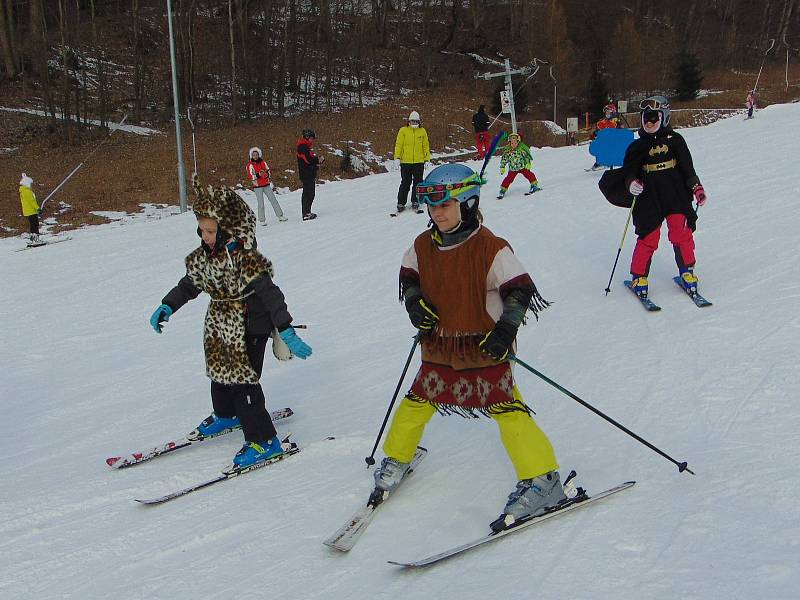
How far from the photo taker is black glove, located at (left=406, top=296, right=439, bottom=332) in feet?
10.5

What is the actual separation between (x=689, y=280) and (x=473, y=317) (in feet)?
12.4

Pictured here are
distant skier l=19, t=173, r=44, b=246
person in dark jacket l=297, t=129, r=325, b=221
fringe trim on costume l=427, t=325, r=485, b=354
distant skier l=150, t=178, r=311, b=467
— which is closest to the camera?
fringe trim on costume l=427, t=325, r=485, b=354

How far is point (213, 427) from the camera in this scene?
450cm

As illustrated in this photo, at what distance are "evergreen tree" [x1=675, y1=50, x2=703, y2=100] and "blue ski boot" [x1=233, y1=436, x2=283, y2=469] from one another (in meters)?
39.2

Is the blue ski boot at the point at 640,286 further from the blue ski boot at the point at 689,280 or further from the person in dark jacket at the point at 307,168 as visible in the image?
the person in dark jacket at the point at 307,168

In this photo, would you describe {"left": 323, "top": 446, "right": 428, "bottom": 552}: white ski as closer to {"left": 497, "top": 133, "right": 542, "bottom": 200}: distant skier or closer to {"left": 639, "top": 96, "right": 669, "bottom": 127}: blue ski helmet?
{"left": 639, "top": 96, "right": 669, "bottom": 127}: blue ski helmet

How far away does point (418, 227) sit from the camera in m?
10.7

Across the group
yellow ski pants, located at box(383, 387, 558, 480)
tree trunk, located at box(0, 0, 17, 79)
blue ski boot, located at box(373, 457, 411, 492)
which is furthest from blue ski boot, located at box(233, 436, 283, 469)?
tree trunk, located at box(0, 0, 17, 79)

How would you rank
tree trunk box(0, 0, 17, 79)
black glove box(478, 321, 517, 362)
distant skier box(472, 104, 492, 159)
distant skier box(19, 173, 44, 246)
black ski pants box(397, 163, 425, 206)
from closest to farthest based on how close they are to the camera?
black glove box(478, 321, 517, 362)
black ski pants box(397, 163, 425, 206)
distant skier box(19, 173, 44, 246)
distant skier box(472, 104, 492, 159)
tree trunk box(0, 0, 17, 79)

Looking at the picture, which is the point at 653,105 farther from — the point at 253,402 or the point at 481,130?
the point at 481,130

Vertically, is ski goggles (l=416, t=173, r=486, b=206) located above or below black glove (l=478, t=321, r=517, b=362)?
above

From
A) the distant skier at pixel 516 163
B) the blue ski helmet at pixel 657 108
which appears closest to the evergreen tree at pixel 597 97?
the distant skier at pixel 516 163

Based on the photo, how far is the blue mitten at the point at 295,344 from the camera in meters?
3.69

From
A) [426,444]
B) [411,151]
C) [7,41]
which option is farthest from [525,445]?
[7,41]
